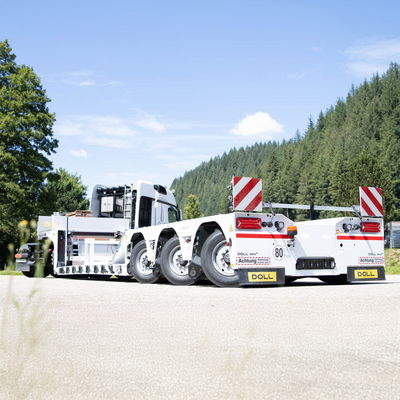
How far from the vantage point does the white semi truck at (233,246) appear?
35.0ft

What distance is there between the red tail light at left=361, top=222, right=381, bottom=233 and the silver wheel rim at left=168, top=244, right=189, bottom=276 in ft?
11.9

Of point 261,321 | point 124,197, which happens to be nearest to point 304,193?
point 124,197

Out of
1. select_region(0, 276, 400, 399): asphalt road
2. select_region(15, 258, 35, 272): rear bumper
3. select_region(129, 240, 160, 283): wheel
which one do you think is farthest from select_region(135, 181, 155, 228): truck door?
select_region(0, 276, 400, 399): asphalt road

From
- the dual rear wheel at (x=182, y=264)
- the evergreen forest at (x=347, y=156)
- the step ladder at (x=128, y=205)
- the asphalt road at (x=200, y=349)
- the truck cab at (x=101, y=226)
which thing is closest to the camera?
the asphalt road at (x=200, y=349)

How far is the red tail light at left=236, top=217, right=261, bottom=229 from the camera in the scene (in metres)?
10.5

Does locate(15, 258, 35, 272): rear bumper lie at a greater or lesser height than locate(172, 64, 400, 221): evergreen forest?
lesser

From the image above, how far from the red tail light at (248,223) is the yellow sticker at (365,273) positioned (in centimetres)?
242

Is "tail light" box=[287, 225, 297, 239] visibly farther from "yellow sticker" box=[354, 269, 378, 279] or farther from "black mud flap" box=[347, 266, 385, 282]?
"yellow sticker" box=[354, 269, 378, 279]

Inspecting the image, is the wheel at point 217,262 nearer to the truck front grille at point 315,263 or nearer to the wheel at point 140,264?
the truck front grille at point 315,263

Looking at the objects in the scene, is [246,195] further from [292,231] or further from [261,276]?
[261,276]

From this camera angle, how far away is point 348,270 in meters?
11.7

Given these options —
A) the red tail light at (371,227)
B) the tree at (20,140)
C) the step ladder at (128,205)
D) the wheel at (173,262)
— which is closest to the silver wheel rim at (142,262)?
the wheel at (173,262)

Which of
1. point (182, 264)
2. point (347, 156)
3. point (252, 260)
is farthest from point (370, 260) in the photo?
point (347, 156)

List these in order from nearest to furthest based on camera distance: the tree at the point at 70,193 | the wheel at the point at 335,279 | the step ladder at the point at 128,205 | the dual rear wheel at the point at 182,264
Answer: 1. the dual rear wheel at the point at 182,264
2. the wheel at the point at 335,279
3. the step ladder at the point at 128,205
4. the tree at the point at 70,193
